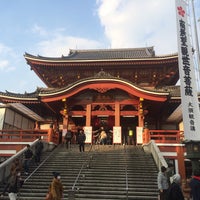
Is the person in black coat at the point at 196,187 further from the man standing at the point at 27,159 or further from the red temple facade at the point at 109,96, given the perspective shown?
the red temple facade at the point at 109,96

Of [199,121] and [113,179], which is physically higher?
[199,121]

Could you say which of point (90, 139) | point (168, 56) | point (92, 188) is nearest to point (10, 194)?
point (92, 188)

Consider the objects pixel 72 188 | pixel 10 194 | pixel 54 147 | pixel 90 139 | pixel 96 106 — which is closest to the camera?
pixel 10 194

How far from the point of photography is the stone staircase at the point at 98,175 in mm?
11000

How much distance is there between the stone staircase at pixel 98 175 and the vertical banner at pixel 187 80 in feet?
9.41

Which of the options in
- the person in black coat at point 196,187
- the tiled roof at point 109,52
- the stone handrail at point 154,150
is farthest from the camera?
the tiled roof at point 109,52

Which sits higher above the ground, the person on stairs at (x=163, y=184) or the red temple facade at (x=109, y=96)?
the red temple facade at (x=109, y=96)

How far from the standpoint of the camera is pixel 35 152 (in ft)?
50.0

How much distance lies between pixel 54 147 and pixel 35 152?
3.05 meters

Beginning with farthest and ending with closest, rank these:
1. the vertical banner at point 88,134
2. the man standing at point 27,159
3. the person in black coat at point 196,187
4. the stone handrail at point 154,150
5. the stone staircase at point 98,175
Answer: the vertical banner at point 88,134 → the man standing at point 27,159 → the stone handrail at point 154,150 → the stone staircase at point 98,175 → the person in black coat at point 196,187

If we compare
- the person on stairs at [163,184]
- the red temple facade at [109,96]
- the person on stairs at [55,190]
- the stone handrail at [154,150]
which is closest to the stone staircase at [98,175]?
the stone handrail at [154,150]

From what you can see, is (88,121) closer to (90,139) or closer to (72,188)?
(90,139)

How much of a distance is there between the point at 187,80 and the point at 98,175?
6668 millimetres

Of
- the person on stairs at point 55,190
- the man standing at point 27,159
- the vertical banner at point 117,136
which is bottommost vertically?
the person on stairs at point 55,190
